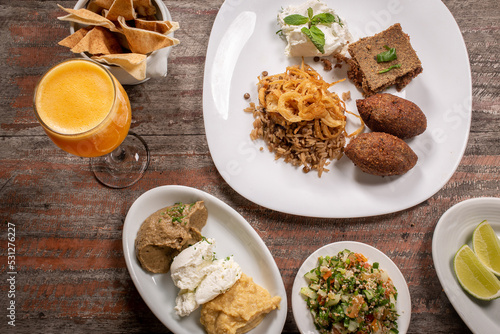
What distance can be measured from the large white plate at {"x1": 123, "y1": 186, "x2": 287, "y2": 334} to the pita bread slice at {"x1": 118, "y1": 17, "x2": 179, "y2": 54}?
818 millimetres

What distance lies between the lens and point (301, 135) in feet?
7.83

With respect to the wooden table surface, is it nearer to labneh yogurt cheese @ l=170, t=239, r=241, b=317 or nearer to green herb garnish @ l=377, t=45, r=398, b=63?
labneh yogurt cheese @ l=170, t=239, r=241, b=317

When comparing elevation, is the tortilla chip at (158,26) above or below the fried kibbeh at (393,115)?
above

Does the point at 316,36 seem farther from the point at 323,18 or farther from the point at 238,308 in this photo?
the point at 238,308

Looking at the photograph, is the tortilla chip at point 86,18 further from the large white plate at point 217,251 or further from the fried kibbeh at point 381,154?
the fried kibbeh at point 381,154

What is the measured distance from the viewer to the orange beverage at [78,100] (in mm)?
1806

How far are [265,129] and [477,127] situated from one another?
1.47m

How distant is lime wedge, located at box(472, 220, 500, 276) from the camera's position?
2340mm

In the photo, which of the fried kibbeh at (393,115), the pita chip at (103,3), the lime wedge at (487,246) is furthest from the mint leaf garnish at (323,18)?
the lime wedge at (487,246)

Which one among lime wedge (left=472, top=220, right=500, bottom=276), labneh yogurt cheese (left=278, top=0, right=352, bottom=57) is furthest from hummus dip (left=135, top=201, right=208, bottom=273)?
lime wedge (left=472, top=220, right=500, bottom=276)

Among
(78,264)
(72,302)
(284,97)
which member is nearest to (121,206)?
(78,264)

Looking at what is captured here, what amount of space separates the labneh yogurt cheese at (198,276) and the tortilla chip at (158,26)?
1.23 metres

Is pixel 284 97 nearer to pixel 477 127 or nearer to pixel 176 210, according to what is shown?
pixel 176 210

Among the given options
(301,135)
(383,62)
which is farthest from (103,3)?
(383,62)
